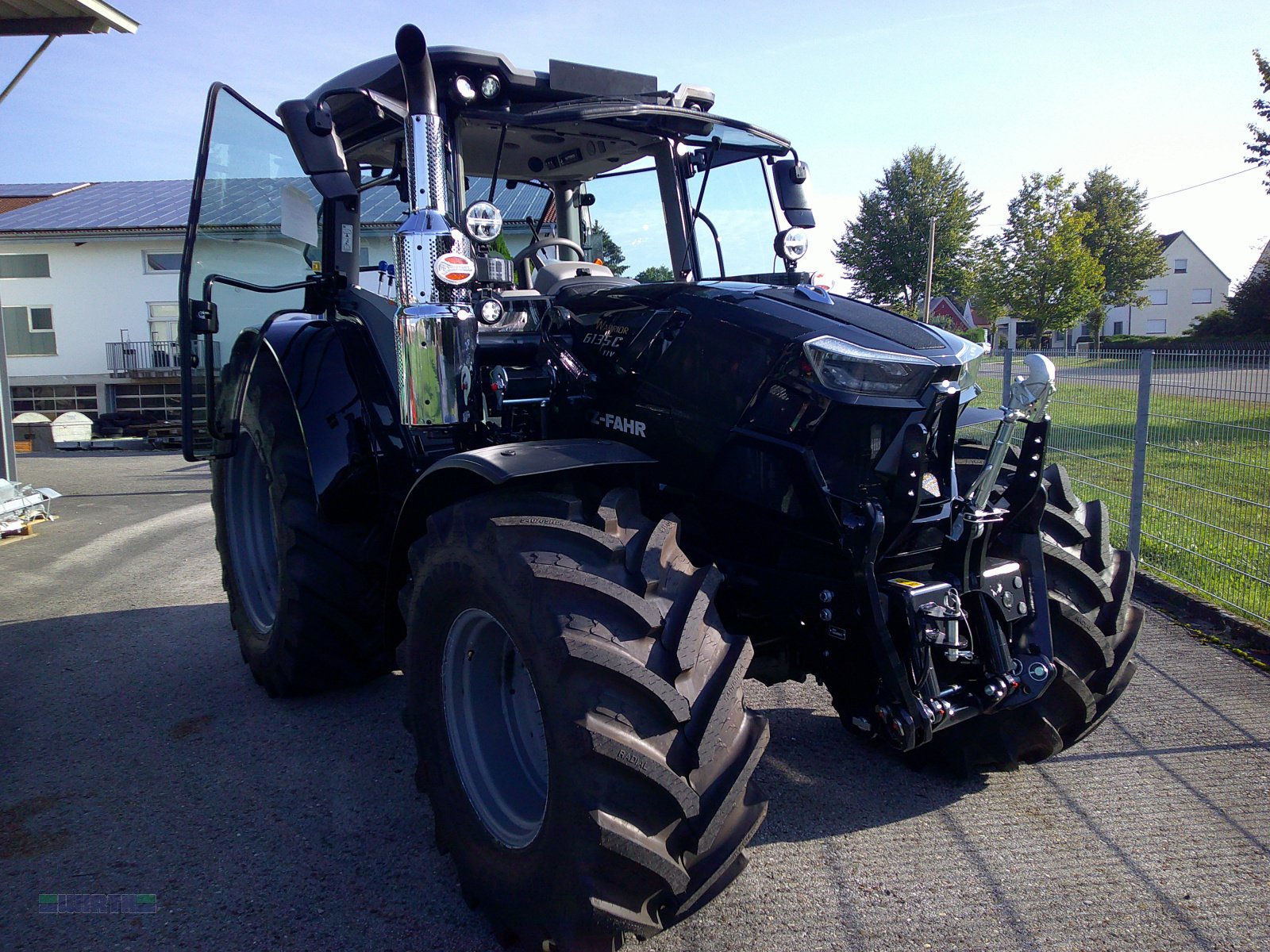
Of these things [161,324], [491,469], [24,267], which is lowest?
[491,469]

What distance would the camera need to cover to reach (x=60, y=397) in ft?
89.4

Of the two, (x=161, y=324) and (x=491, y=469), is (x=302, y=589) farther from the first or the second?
(x=161, y=324)

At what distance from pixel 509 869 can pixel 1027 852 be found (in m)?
1.77

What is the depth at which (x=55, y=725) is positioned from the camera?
415 cm

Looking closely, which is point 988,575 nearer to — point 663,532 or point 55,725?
point 663,532

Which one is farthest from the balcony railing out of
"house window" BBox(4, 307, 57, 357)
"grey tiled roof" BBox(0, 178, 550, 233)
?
"grey tiled roof" BBox(0, 178, 550, 233)

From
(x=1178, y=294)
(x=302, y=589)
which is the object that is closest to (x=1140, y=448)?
(x=302, y=589)

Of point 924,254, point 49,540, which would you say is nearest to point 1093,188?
point 924,254

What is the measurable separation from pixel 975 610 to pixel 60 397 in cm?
3086

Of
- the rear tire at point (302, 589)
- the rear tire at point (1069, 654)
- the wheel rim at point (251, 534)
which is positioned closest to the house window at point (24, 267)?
the wheel rim at point (251, 534)

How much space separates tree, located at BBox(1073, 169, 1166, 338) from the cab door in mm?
52022

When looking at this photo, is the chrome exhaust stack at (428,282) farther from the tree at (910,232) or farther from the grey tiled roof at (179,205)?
the tree at (910,232)

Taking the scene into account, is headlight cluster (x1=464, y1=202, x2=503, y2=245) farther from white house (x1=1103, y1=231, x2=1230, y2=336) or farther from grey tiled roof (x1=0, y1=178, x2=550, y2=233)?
white house (x1=1103, y1=231, x2=1230, y2=336)

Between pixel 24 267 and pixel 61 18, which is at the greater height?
pixel 61 18
